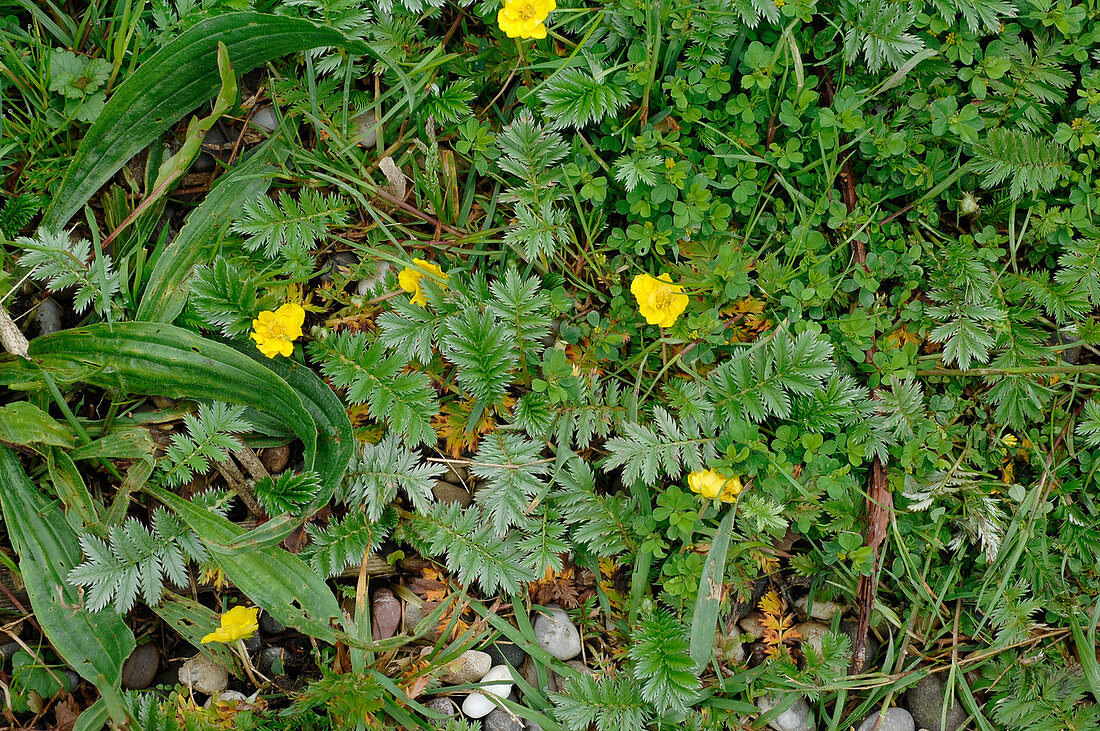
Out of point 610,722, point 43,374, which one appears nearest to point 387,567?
point 610,722

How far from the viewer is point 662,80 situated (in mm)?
2768

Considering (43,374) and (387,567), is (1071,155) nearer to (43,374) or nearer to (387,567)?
(387,567)

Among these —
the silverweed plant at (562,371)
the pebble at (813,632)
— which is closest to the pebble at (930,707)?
the silverweed plant at (562,371)

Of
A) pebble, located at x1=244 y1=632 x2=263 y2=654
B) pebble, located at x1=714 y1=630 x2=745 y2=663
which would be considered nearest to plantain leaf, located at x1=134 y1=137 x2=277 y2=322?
pebble, located at x1=244 y1=632 x2=263 y2=654

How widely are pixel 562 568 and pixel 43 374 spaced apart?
1782mm

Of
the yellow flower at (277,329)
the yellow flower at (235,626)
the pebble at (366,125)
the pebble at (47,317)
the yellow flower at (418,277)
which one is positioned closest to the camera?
the yellow flower at (235,626)

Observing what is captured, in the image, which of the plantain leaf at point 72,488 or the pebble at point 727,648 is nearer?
the plantain leaf at point 72,488

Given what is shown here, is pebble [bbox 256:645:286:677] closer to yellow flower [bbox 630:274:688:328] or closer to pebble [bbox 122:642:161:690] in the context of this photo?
pebble [bbox 122:642:161:690]

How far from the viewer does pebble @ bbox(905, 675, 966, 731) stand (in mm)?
2674

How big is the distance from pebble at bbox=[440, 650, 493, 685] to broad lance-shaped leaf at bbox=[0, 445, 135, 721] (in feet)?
3.37

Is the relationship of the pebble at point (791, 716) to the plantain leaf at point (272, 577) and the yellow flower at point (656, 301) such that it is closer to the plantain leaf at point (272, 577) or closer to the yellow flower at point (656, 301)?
the yellow flower at point (656, 301)

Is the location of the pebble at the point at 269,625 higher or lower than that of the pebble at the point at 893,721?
higher

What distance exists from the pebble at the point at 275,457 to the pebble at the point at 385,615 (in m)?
0.56

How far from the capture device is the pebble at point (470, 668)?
8.79ft
